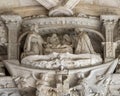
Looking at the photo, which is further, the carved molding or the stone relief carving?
the carved molding

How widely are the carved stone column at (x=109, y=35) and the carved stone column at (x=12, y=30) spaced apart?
168 centimetres

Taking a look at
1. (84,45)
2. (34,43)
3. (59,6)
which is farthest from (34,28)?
(84,45)

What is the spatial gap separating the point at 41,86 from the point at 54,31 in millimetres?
1383

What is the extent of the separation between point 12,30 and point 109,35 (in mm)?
1880

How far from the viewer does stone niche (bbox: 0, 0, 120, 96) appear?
36.0ft

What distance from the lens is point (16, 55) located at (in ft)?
37.3

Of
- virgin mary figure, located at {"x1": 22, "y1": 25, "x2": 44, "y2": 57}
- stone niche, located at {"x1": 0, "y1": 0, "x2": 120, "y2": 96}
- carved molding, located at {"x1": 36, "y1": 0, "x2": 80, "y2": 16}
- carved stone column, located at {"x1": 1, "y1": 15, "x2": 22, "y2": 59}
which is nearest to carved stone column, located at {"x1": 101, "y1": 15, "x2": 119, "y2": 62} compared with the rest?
stone niche, located at {"x1": 0, "y1": 0, "x2": 120, "y2": 96}

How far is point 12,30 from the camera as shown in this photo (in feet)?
38.1

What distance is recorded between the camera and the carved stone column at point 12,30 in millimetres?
11414

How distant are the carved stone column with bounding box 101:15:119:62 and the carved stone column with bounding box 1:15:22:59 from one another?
1678mm

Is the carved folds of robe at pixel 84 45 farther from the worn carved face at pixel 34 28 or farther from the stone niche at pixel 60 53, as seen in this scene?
the worn carved face at pixel 34 28

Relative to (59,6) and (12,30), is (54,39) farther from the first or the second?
(12,30)

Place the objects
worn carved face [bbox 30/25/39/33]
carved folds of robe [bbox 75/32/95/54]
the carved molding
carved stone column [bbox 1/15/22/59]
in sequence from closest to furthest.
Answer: carved folds of robe [bbox 75/32/95/54] → carved stone column [bbox 1/15/22/59] → worn carved face [bbox 30/25/39/33] → the carved molding

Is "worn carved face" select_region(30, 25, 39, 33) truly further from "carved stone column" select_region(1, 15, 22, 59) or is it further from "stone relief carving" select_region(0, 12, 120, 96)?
"carved stone column" select_region(1, 15, 22, 59)
